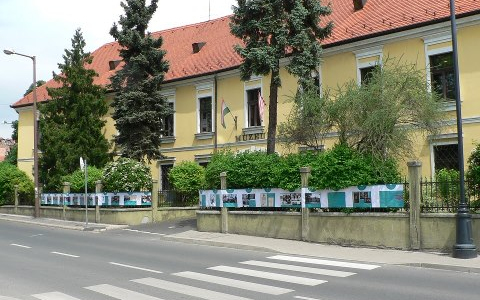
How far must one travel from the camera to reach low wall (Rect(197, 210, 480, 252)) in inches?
563

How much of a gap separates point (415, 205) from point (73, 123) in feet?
80.7

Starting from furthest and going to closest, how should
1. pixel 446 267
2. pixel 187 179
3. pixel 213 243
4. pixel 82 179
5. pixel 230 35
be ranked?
pixel 230 35, pixel 82 179, pixel 187 179, pixel 213 243, pixel 446 267

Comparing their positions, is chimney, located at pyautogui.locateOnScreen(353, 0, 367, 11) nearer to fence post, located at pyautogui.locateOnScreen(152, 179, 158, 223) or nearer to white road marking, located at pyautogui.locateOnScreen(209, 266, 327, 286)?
fence post, located at pyautogui.locateOnScreen(152, 179, 158, 223)

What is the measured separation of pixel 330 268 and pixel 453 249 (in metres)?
3.50

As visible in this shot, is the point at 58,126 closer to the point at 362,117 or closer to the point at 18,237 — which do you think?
the point at 18,237

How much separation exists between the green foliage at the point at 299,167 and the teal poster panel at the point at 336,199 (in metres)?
0.23

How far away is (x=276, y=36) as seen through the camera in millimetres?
21219

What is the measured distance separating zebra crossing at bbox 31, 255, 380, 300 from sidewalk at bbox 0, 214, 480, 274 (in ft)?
3.41

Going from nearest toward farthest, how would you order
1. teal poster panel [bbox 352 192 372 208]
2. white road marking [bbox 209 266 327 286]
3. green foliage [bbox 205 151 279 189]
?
white road marking [bbox 209 266 327 286] → teal poster panel [bbox 352 192 372 208] → green foliage [bbox 205 151 279 189]

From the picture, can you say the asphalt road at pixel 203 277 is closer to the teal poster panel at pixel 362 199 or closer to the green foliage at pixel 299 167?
the teal poster panel at pixel 362 199

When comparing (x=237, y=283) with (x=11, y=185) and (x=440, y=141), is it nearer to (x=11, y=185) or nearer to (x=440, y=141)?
(x=440, y=141)

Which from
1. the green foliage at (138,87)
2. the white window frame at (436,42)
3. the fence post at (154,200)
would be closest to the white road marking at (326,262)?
the white window frame at (436,42)

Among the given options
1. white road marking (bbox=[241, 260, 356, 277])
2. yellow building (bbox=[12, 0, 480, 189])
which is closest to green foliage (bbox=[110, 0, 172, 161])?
yellow building (bbox=[12, 0, 480, 189])

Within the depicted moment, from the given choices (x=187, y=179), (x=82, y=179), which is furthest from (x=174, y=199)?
(x=82, y=179)
